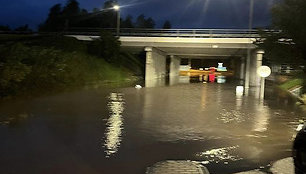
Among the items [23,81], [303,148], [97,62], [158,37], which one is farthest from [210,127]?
[158,37]

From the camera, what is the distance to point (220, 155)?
30.9 ft

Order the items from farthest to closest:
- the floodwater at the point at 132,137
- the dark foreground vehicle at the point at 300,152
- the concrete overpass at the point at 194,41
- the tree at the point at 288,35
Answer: the concrete overpass at the point at 194,41 < the tree at the point at 288,35 < the floodwater at the point at 132,137 < the dark foreground vehicle at the point at 300,152

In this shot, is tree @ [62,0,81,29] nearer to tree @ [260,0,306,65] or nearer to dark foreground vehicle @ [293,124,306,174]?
tree @ [260,0,306,65]

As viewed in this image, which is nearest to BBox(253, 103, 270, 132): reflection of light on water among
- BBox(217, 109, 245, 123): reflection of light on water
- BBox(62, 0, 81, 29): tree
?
BBox(217, 109, 245, 123): reflection of light on water

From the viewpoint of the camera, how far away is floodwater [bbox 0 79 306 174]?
839 cm

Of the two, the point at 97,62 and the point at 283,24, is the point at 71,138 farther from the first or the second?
the point at 97,62

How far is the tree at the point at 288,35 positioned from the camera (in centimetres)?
1202

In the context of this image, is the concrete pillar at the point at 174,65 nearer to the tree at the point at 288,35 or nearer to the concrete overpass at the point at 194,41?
the concrete overpass at the point at 194,41

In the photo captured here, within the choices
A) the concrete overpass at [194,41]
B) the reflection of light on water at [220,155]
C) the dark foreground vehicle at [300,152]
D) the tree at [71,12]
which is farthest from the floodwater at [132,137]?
the tree at [71,12]

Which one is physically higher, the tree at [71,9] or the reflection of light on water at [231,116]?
the tree at [71,9]

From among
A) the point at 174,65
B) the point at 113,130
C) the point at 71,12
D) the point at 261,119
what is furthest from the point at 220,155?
the point at 71,12

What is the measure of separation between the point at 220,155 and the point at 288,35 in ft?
20.4

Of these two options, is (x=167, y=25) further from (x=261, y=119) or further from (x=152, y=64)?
(x=261, y=119)

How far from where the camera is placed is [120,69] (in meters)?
44.2
